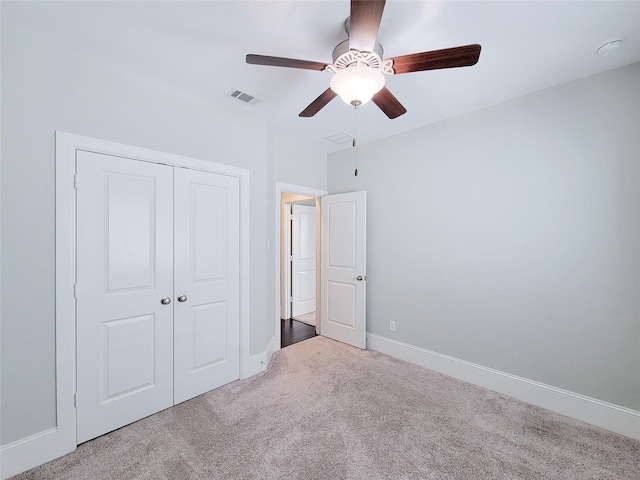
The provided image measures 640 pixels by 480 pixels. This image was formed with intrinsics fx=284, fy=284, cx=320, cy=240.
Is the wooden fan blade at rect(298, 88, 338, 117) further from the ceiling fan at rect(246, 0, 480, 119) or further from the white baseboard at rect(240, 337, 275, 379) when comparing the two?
the white baseboard at rect(240, 337, 275, 379)

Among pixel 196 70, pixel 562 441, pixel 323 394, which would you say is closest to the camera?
pixel 562 441

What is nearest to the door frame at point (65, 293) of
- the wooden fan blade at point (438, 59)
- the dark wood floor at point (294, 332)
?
the wooden fan blade at point (438, 59)

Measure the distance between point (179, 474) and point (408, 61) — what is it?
271cm

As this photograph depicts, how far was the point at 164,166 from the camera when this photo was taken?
7.66ft

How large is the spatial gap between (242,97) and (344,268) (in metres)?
2.34

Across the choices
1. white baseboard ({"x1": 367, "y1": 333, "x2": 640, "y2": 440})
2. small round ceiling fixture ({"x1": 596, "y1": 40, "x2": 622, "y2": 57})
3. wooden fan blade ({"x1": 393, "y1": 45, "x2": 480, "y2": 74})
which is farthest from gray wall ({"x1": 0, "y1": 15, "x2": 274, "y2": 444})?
small round ceiling fixture ({"x1": 596, "y1": 40, "x2": 622, "y2": 57})

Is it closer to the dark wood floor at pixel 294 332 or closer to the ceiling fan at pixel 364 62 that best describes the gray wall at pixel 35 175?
the ceiling fan at pixel 364 62

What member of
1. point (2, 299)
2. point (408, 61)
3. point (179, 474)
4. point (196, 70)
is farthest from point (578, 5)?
point (2, 299)

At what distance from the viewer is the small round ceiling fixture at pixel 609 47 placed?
1803 mm

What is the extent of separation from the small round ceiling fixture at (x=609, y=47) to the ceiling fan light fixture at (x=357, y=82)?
60.6 inches

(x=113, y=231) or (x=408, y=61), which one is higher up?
(x=408, y=61)

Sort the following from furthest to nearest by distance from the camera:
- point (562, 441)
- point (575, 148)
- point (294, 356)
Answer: point (294, 356) → point (575, 148) → point (562, 441)

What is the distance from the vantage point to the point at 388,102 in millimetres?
1938

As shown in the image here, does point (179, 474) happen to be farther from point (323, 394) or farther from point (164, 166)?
point (164, 166)
